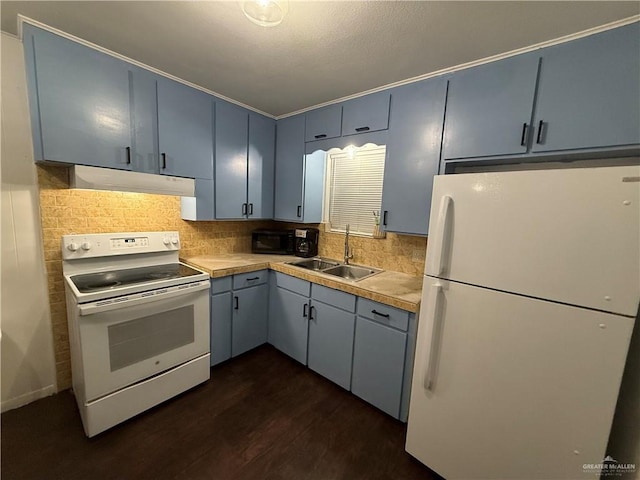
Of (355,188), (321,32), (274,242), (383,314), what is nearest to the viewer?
(321,32)

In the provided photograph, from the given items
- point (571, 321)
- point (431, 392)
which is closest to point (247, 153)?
point (431, 392)

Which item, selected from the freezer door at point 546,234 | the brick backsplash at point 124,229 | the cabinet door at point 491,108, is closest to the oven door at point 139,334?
the brick backsplash at point 124,229

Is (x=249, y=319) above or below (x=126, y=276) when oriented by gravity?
below

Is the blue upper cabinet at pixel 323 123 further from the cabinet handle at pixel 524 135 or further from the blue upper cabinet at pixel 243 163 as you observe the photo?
the cabinet handle at pixel 524 135

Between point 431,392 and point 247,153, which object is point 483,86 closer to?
point 431,392

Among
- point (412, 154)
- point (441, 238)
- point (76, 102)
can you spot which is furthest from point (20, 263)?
point (412, 154)

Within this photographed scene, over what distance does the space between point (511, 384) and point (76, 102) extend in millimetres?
2800

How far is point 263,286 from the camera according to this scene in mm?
2543

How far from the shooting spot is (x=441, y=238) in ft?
4.25

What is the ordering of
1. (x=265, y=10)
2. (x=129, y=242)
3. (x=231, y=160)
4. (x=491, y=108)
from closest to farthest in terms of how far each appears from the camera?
(x=265, y=10) < (x=491, y=108) < (x=129, y=242) < (x=231, y=160)

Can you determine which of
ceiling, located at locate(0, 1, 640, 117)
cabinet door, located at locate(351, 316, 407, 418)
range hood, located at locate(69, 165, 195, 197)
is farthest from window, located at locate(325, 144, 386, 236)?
range hood, located at locate(69, 165, 195, 197)

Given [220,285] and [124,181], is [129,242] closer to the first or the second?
[124,181]

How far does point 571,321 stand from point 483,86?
1.37 metres

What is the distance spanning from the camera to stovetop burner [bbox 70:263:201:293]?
5.51 ft
